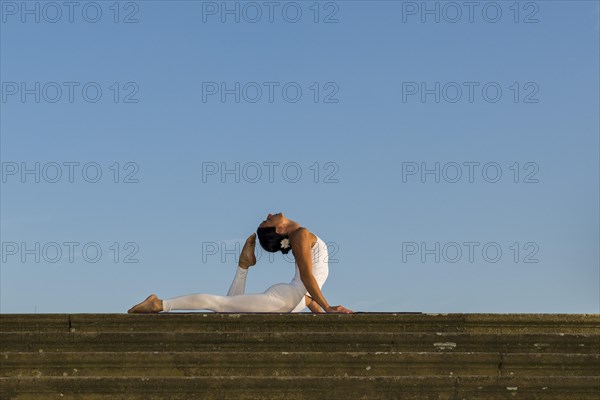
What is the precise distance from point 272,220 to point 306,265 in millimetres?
662

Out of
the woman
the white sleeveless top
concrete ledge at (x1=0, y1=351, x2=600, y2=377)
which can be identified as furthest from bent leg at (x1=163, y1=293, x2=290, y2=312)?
concrete ledge at (x1=0, y1=351, x2=600, y2=377)

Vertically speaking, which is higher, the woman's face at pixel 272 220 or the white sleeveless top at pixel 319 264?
the woman's face at pixel 272 220

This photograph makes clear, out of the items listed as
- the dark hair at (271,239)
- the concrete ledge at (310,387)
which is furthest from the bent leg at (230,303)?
the concrete ledge at (310,387)

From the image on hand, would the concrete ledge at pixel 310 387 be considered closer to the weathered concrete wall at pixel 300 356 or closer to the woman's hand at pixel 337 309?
the weathered concrete wall at pixel 300 356

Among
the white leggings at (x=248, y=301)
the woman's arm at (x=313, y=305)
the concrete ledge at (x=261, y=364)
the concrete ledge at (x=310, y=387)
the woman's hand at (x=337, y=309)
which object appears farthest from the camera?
the woman's arm at (x=313, y=305)

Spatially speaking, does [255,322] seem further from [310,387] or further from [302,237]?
[310,387]

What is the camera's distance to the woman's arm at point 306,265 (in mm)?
9398

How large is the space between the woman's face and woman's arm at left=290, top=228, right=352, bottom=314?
10.0 inches

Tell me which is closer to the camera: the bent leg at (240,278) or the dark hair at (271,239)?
the dark hair at (271,239)

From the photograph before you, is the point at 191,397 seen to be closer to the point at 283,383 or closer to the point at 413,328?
the point at 283,383

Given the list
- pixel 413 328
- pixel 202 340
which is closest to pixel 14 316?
pixel 202 340

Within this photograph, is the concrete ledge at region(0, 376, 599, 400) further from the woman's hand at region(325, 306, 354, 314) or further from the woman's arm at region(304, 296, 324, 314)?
the woman's arm at region(304, 296, 324, 314)

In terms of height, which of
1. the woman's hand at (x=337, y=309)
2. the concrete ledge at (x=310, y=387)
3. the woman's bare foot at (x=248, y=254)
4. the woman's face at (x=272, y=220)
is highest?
the woman's face at (x=272, y=220)

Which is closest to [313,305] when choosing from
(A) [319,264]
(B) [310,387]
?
(A) [319,264]
